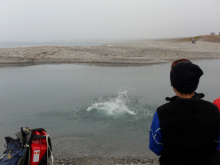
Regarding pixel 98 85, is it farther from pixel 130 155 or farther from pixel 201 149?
pixel 201 149

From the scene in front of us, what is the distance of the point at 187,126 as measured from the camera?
6.58 ft

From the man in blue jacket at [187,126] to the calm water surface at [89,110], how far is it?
4.16 metres

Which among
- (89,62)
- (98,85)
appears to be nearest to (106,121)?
(98,85)

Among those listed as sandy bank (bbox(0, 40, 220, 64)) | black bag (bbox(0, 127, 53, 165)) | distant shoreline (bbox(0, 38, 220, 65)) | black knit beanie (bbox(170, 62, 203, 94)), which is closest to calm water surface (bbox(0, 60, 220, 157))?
black bag (bbox(0, 127, 53, 165))

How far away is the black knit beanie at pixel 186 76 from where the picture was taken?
208 cm

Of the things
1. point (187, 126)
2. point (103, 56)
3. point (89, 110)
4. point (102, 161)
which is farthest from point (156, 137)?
point (103, 56)

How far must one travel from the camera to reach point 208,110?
202cm

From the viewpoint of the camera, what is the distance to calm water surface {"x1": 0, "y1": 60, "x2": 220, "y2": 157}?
Result: 22.0 ft

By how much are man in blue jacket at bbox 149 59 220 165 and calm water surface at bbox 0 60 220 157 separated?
164 inches

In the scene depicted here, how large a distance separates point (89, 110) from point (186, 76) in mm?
7833

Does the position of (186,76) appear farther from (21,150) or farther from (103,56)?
(103,56)

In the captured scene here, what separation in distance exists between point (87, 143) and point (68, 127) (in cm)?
149

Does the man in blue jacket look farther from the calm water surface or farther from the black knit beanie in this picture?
the calm water surface

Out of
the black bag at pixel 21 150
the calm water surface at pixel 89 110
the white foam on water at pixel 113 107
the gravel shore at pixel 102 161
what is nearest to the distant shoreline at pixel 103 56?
the calm water surface at pixel 89 110
